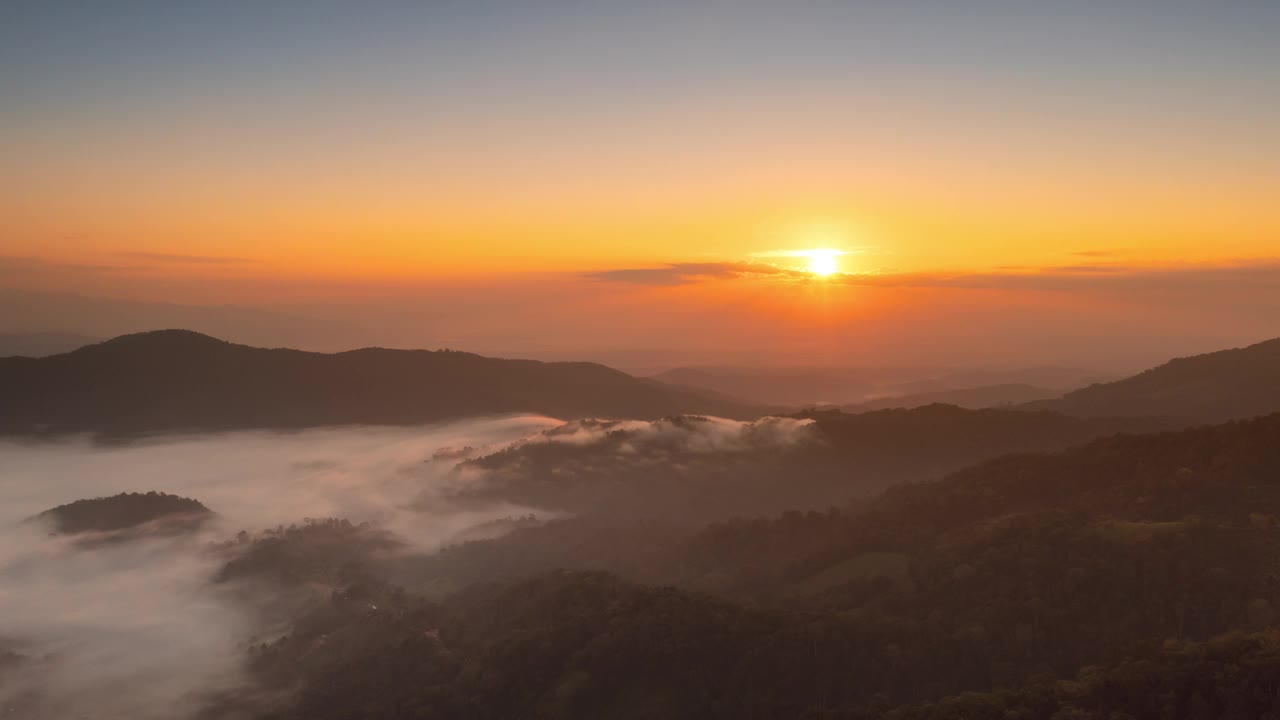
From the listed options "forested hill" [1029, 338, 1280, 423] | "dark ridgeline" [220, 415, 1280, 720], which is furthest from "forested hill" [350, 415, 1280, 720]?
"forested hill" [1029, 338, 1280, 423]

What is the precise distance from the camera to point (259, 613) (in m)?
145

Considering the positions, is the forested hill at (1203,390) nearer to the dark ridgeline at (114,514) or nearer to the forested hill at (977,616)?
the forested hill at (977,616)

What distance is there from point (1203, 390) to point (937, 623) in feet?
424

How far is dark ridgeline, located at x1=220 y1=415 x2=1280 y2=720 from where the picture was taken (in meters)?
62.7

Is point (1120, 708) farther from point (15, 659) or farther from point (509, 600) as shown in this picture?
point (15, 659)

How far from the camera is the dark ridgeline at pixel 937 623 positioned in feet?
206

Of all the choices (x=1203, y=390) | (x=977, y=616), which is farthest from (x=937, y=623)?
(x=1203, y=390)

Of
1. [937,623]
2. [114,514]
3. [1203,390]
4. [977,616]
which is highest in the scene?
[1203,390]

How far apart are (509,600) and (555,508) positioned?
321 feet

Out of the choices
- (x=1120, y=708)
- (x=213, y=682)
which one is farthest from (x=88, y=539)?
(x=1120, y=708)

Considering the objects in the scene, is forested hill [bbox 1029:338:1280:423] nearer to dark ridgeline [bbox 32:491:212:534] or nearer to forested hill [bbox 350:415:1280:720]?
forested hill [bbox 350:415:1280:720]

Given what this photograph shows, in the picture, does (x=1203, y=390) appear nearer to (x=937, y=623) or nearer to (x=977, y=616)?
(x=977, y=616)

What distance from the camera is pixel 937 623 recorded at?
259ft

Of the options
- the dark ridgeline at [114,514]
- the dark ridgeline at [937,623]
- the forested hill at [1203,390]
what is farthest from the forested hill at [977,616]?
the dark ridgeline at [114,514]
